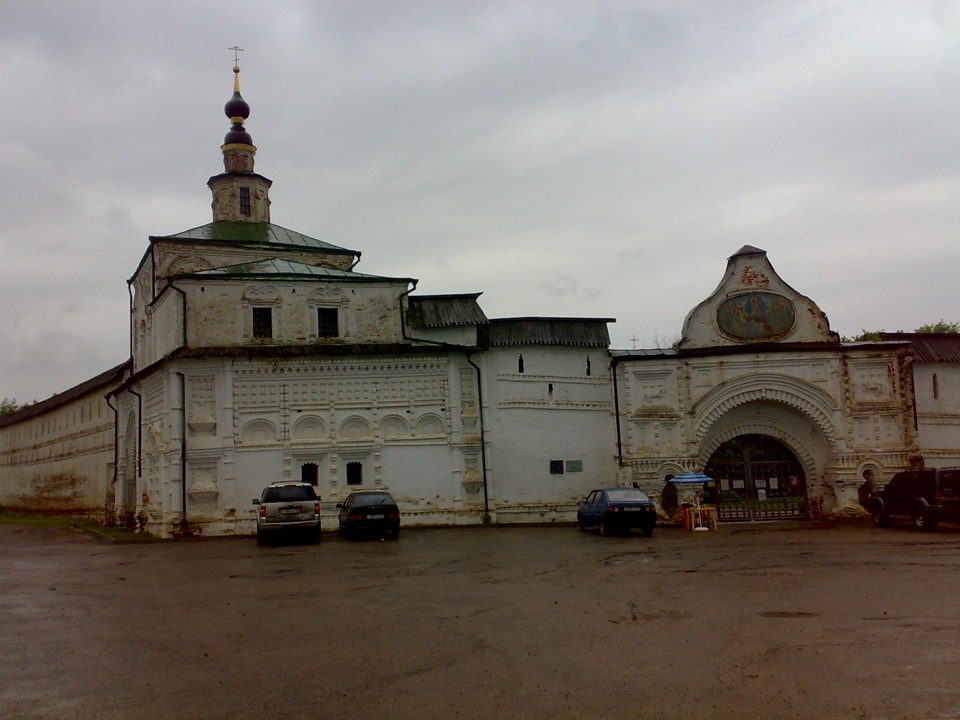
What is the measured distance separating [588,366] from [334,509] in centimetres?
964

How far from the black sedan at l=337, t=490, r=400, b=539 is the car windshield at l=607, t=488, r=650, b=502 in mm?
5569

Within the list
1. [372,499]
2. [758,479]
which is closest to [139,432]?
[372,499]

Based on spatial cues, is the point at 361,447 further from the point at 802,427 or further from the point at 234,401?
the point at 802,427

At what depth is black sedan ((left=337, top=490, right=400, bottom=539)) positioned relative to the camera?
22.4 m

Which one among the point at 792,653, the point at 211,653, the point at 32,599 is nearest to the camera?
the point at 792,653

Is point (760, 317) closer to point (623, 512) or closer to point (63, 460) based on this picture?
point (623, 512)

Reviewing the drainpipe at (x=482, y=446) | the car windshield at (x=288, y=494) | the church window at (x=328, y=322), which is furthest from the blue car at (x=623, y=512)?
the church window at (x=328, y=322)

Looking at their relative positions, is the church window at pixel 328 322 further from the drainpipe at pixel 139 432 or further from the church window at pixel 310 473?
the drainpipe at pixel 139 432

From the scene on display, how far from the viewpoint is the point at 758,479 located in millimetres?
29281

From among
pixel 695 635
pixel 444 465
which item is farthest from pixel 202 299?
pixel 695 635

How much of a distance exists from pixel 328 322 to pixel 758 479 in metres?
15.2

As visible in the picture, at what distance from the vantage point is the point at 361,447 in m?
27.3

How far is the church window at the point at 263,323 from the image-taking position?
27.8 m

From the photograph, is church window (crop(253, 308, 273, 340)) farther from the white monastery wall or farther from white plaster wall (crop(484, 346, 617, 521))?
the white monastery wall
